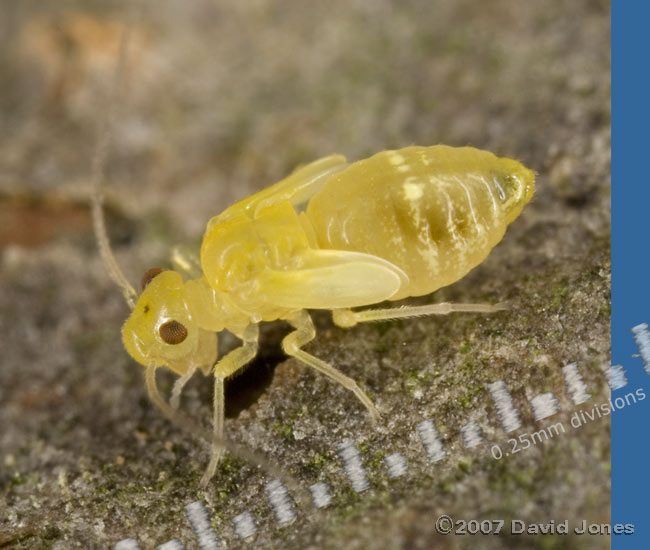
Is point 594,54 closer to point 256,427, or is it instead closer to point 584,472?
point 584,472

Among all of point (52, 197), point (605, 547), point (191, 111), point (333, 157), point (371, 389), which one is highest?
point (191, 111)

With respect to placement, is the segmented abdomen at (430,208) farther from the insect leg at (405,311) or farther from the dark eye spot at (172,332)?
the dark eye spot at (172,332)

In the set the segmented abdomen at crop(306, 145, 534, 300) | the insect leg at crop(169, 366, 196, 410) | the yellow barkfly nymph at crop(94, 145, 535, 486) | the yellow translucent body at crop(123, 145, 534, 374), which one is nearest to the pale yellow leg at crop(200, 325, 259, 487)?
the yellow barkfly nymph at crop(94, 145, 535, 486)

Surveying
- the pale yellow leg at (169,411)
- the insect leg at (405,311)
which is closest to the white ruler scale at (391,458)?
the pale yellow leg at (169,411)

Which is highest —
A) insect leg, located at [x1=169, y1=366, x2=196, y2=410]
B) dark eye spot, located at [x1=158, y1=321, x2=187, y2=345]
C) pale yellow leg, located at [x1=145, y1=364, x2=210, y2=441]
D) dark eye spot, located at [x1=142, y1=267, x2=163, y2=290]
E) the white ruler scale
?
dark eye spot, located at [x1=142, y1=267, x2=163, y2=290]

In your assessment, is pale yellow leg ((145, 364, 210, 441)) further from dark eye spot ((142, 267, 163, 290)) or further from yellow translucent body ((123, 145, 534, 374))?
dark eye spot ((142, 267, 163, 290))

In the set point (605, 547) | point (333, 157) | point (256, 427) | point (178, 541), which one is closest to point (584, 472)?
point (605, 547)

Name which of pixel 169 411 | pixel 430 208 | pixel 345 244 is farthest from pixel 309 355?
pixel 430 208

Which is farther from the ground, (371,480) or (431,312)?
(431,312)
